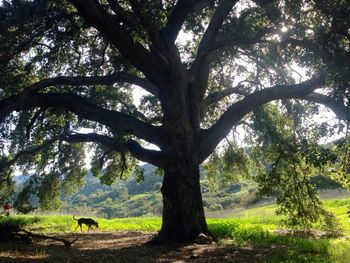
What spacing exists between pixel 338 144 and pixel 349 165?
1.81 m

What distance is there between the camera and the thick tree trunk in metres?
12.9

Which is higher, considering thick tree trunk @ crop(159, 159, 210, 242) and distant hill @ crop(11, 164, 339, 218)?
distant hill @ crop(11, 164, 339, 218)

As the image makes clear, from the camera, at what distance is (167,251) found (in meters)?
11.4

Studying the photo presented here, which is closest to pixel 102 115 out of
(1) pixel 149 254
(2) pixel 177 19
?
(2) pixel 177 19

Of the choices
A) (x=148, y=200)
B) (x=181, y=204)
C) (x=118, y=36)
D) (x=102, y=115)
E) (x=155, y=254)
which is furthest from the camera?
(x=148, y=200)

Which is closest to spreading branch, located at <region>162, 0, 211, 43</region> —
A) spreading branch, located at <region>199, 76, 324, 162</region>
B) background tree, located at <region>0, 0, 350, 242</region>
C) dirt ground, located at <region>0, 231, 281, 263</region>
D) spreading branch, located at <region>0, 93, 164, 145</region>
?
background tree, located at <region>0, 0, 350, 242</region>

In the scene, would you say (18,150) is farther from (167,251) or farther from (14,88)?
(167,251)

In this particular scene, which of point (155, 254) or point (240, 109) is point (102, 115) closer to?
point (240, 109)

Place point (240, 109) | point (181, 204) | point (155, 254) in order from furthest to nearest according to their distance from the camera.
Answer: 1. point (240, 109)
2. point (181, 204)
3. point (155, 254)

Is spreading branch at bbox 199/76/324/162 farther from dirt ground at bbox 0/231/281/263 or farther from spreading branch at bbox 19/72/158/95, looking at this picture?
dirt ground at bbox 0/231/281/263

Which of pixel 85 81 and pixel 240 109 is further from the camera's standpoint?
pixel 240 109

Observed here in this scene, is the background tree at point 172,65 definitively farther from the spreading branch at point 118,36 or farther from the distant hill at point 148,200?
the distant hill at point 148,200

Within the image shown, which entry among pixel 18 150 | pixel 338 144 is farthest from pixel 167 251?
pixel 18 150

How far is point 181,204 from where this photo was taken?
13.1 metres
